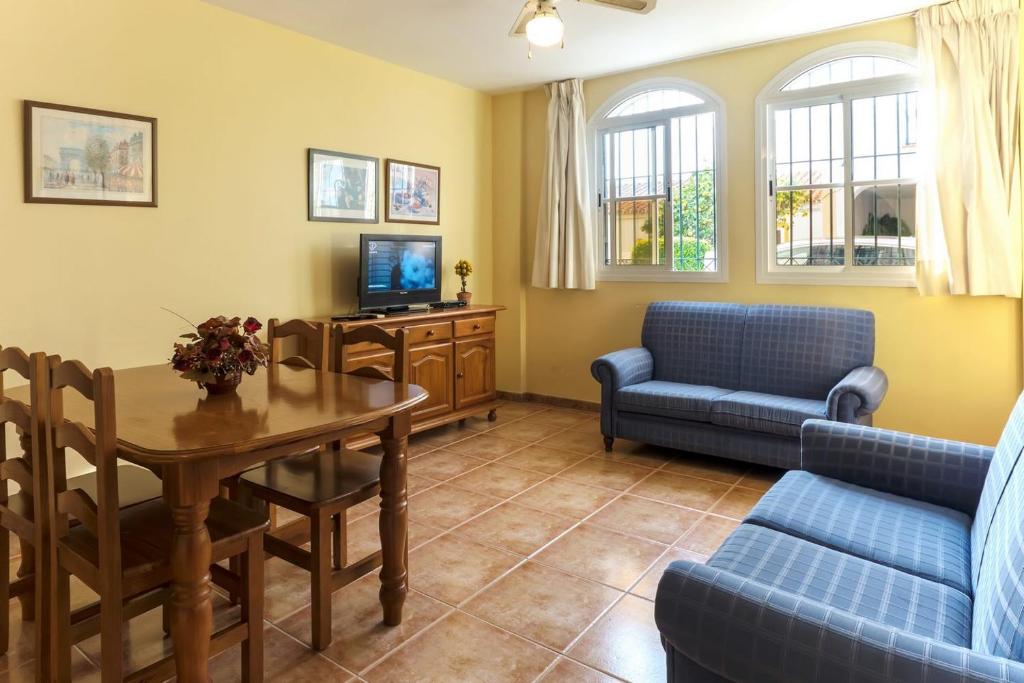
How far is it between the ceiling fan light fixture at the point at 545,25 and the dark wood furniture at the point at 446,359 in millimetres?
1975

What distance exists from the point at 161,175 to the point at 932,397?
15.4ft

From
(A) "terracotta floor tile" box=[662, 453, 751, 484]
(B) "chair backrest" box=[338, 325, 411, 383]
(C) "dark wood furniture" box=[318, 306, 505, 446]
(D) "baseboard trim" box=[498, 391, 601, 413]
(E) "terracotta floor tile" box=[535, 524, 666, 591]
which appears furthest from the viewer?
(D) "baseboard trim" box=[498, 391, 601, 413]

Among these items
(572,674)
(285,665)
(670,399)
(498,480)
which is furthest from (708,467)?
(285,665)

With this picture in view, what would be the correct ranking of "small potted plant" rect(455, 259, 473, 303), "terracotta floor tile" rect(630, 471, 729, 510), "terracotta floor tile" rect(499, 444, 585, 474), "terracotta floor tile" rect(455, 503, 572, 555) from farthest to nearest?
"small potted plant" rect(455, 259, 473, 303) < "terracotta floor tile" rect(499, 444, 585, 474) < "terracotta floor tile" rect(630, 471, 729, 510) < "terracotta floor tile" rect(455, 503, 572, 555)

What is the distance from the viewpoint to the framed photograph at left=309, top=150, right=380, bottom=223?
13.9 feet

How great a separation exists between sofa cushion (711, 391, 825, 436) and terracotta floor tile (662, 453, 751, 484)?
0.99 feet

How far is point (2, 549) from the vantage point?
2.03 metres

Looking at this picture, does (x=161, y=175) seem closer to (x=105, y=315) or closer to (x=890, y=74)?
(x=105, y=315)

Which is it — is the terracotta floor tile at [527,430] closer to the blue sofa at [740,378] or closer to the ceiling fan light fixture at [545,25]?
the blue sofa at [740,378]

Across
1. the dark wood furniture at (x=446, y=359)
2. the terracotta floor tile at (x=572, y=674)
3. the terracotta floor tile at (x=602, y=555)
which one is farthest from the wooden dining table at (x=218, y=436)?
the dark wood furniture at (x=446, y=359)

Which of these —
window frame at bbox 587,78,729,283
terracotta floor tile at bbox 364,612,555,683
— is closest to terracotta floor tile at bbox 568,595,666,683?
terracotta floor tile at bbox 364,612,555,683

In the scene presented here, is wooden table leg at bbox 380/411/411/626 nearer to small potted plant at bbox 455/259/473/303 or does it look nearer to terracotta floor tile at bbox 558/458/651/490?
terracotta floor tile at bbox 558/458/651/490

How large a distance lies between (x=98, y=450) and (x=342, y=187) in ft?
10.4

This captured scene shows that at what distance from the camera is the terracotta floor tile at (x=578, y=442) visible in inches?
171
